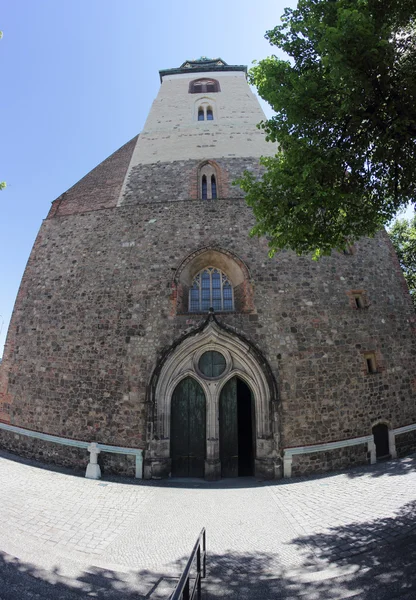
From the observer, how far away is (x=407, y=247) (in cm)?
1457

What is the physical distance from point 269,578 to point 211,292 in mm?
7229

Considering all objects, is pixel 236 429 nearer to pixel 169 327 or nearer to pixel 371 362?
pixel 169 327

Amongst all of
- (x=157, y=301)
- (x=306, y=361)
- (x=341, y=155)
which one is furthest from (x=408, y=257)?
(x=157, y=301)

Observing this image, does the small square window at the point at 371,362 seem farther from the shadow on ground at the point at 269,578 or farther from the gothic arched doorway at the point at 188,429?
the gothic arched doorway at the point at 188,429

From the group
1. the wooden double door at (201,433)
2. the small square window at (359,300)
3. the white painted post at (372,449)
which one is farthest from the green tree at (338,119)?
the white painted post at (372,449)

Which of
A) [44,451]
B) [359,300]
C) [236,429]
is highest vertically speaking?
[359,300]

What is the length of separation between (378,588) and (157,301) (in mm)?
7462

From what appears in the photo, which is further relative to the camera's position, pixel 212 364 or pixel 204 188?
pixel 204 188

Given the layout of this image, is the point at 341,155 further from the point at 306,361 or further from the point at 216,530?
the point at 216,530

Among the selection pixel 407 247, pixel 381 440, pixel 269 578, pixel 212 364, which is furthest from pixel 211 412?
pixel 407 247

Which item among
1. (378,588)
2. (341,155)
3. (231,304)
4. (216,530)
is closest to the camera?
(378,588)

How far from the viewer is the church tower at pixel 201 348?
7.75 m

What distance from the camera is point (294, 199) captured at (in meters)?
5.60

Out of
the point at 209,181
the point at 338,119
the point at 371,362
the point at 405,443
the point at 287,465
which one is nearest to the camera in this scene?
the point at 338,119
